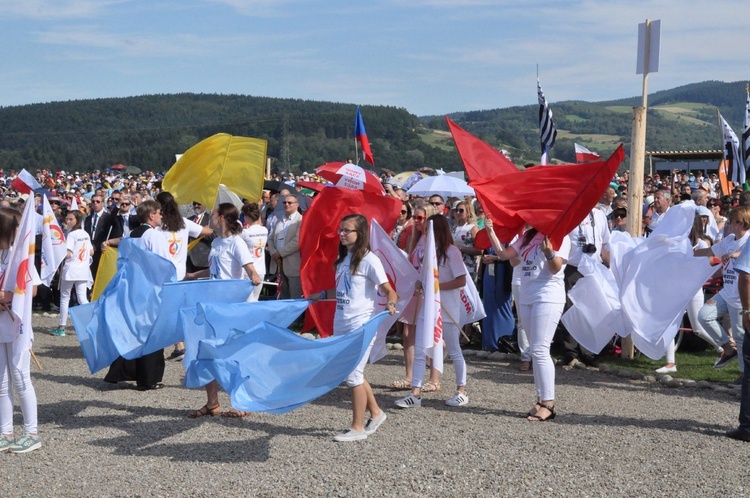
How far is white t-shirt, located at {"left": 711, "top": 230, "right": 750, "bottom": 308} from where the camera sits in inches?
331

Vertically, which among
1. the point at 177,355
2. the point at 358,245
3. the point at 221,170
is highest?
the point at 221,170

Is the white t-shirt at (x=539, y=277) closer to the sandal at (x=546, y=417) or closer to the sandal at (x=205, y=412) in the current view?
the sandal at (x=546, y=417)

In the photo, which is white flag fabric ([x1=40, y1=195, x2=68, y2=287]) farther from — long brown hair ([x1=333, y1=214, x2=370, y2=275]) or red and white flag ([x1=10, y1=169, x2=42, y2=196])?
red and white flag ([x1=10, y1=169, x2=42, y2=196])

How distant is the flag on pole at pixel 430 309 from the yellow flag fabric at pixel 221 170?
351 centimetres

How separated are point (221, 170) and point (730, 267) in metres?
5.99

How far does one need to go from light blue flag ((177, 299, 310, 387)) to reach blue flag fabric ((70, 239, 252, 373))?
1.23ft

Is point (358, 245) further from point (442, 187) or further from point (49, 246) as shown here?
point (442, 187)

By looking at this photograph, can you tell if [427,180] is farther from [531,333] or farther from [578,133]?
[578,133]

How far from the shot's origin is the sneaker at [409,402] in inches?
316

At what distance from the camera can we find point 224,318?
692cm

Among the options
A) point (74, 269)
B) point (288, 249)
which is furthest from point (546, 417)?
point (74, 269)

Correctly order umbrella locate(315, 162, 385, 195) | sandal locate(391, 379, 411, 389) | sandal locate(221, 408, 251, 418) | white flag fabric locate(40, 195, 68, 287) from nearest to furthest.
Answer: sandal locate(221, 408, 251, 418), white flag fabric locate(40, 195, 68, 287), sandal locate(391, 379, 411, 389), umbrella locate(315, 162, 385, 195)

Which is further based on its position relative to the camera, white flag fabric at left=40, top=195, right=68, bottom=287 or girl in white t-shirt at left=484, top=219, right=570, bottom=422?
white flag fabric at left=40, top=195, right=68, bottom=287

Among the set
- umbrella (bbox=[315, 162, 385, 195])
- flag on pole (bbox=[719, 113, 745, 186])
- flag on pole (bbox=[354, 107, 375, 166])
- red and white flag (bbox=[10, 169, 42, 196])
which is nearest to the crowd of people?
umbrella (bbox=[315, 162, 385, 195])
